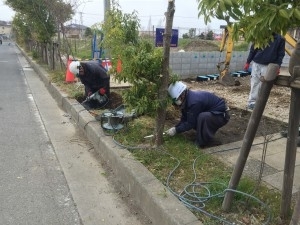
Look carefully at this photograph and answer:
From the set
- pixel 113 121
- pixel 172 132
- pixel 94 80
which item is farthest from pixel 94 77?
pixel 172 132

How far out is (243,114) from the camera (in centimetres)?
641

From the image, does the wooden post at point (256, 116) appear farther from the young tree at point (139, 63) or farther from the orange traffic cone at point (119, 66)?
the orange traffic cone at point (119, 66)

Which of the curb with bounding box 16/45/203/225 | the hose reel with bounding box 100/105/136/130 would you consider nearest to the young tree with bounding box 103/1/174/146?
the curb with bounding box 16/45/203/225

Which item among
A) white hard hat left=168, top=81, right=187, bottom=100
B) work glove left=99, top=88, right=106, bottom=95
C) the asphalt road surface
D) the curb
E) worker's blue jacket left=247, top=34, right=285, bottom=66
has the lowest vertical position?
the asphalt road surface

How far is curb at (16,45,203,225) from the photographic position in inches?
106

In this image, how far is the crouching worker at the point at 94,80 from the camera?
22.4 feet

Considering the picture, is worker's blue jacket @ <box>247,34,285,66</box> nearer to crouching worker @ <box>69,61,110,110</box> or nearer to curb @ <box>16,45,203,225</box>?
crouching worker @ <box>69,61,110,110</box>

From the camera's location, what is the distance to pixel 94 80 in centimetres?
695

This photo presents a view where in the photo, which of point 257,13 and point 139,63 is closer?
point 257,13

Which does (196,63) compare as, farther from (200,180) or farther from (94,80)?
(200,180)

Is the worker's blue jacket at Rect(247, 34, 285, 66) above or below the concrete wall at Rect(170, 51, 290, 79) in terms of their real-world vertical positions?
above

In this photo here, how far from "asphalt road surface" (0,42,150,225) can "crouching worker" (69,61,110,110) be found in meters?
0.66

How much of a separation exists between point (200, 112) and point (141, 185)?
1.59 meters

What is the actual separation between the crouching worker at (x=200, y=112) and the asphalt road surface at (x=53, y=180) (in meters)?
1.32
